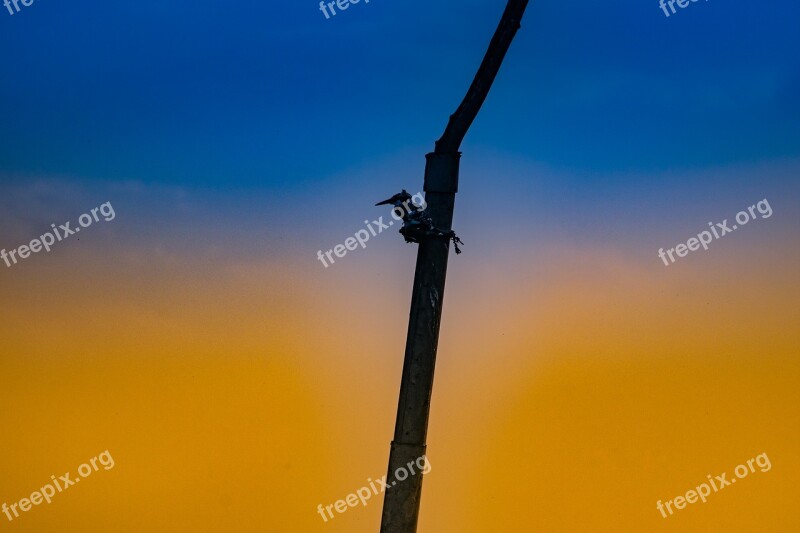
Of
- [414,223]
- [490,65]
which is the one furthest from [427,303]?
[490,65]

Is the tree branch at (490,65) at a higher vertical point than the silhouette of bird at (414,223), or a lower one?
higher

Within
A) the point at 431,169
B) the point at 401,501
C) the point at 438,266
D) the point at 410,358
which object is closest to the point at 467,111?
the point at 431,169

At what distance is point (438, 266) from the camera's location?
7992 millimetres

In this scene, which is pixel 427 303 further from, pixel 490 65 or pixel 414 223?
pixel 490 65

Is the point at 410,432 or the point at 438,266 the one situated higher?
the point at 438,266

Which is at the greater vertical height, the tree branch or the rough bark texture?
the tree branch

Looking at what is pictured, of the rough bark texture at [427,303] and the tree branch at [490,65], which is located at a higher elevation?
the tree branch at [490,65]

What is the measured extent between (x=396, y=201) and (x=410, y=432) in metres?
1.45

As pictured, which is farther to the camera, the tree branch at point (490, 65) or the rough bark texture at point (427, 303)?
the tree branch at point (490, 65)

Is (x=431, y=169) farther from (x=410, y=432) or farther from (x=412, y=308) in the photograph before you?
(x=410, y=432)

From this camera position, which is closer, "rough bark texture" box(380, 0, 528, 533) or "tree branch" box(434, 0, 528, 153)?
"rough bark texture" box(380, 0, 528, 533)

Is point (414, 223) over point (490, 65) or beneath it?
beneath

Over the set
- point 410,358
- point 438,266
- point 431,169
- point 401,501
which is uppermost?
point 431,169

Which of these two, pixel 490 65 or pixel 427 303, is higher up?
pixel 490 65
